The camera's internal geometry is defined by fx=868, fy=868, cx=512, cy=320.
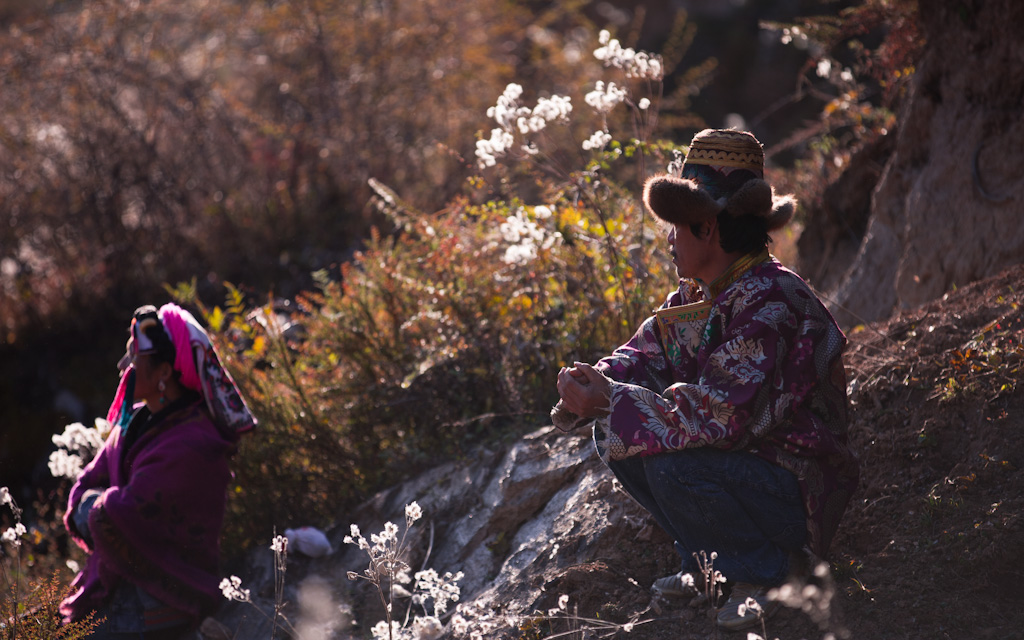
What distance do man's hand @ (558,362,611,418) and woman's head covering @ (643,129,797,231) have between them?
0.49m

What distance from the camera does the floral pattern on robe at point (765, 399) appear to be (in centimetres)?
229

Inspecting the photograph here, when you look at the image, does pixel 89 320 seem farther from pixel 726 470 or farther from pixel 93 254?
pixel 726 470

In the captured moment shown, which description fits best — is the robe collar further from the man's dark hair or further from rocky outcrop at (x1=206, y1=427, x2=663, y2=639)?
rocky outcrop at (x1=206, y1=427, x2=663, y2=639)

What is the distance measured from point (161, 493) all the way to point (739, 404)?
223 centimetres

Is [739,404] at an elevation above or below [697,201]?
below

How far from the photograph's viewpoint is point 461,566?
347cm

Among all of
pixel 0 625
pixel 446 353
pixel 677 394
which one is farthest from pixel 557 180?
pixel 0 625

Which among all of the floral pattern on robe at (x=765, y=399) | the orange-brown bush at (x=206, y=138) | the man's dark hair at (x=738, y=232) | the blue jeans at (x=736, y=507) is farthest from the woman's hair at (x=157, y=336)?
the orange-brown bush at (x=206, y=138)

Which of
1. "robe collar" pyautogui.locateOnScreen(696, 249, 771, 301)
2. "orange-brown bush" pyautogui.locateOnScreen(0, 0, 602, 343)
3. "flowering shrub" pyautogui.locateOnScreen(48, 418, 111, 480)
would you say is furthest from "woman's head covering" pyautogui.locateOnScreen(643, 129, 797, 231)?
"orange-brown bush" pyautogui.locateOnScreen(0, 0, 602, 343)

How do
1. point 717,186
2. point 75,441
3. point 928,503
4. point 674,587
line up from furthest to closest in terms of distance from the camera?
point 75,441 < point 928,503 < point 674,587 < point 717,186

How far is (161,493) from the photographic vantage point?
330 centimetres

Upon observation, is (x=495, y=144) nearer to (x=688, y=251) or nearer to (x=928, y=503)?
(x=688, y=251)

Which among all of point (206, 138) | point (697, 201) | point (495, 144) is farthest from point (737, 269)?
point (206, 138)

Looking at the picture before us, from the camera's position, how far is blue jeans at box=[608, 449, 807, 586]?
2.37 m
